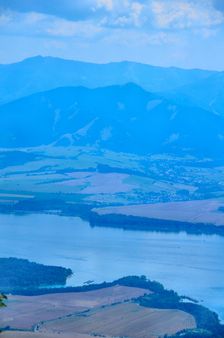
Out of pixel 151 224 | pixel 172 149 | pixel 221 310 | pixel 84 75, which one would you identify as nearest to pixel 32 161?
pixel 172 149

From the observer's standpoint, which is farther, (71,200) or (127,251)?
(71,200)

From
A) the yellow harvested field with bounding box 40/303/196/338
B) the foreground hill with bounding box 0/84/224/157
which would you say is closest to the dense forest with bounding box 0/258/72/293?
the yellow harvested field with bounding box 40/303/196/338

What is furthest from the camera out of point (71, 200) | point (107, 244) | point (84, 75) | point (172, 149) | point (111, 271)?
point (84, 75)

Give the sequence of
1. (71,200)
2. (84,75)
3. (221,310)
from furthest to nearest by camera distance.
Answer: (84,75)
(71,200)
(221,310)

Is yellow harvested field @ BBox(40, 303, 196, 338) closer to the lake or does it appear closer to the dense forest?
the lake

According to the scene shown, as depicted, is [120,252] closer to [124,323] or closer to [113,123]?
[124,323]

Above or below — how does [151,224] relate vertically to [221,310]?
above

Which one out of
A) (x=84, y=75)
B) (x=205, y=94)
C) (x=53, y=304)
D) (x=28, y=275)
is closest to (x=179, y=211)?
(x=28, y=275)

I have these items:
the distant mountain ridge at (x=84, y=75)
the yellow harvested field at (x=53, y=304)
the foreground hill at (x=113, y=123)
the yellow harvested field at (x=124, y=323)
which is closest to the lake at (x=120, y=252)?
the yellow harvested field at (x=124, y=323)

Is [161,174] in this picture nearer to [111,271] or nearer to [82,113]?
[82,113]
